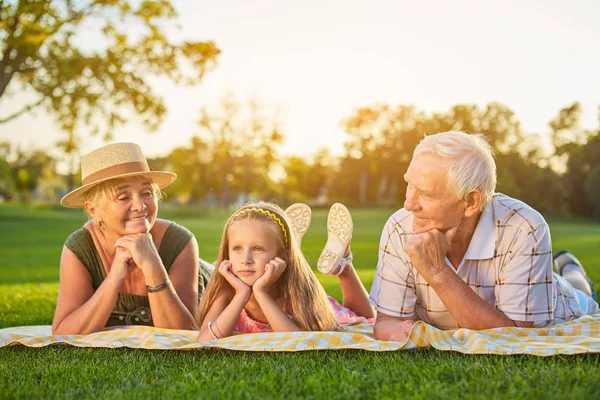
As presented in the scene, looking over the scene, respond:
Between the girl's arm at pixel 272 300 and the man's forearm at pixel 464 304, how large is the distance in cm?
100

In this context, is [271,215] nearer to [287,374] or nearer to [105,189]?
[105,189]

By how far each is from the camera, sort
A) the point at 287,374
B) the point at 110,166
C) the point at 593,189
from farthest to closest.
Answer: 1. the point at 593,189
2. the point at 110,166
3. the point at 287,374

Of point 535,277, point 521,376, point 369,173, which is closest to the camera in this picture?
point 521,376

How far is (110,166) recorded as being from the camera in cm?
477

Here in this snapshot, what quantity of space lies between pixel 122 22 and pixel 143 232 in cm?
2167

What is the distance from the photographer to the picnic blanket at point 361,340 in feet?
12.3

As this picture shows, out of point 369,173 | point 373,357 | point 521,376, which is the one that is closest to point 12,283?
point 373,357

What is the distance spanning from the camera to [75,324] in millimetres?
4637

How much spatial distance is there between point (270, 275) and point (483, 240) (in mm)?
1377

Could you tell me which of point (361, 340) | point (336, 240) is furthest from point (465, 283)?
point (336, 240)

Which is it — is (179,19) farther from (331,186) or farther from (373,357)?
(331,186)

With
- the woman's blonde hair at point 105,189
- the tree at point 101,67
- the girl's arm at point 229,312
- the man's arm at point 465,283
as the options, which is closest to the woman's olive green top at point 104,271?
the woman's blonde hair at point 105,189

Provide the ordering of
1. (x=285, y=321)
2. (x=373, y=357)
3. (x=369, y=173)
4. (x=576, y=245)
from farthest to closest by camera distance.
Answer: (x=369, y=173), (x=576, y=245), (x=285, y=321), (x=373, y=357)

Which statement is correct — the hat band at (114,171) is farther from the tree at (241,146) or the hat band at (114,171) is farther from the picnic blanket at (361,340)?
the tree at (241,146)
